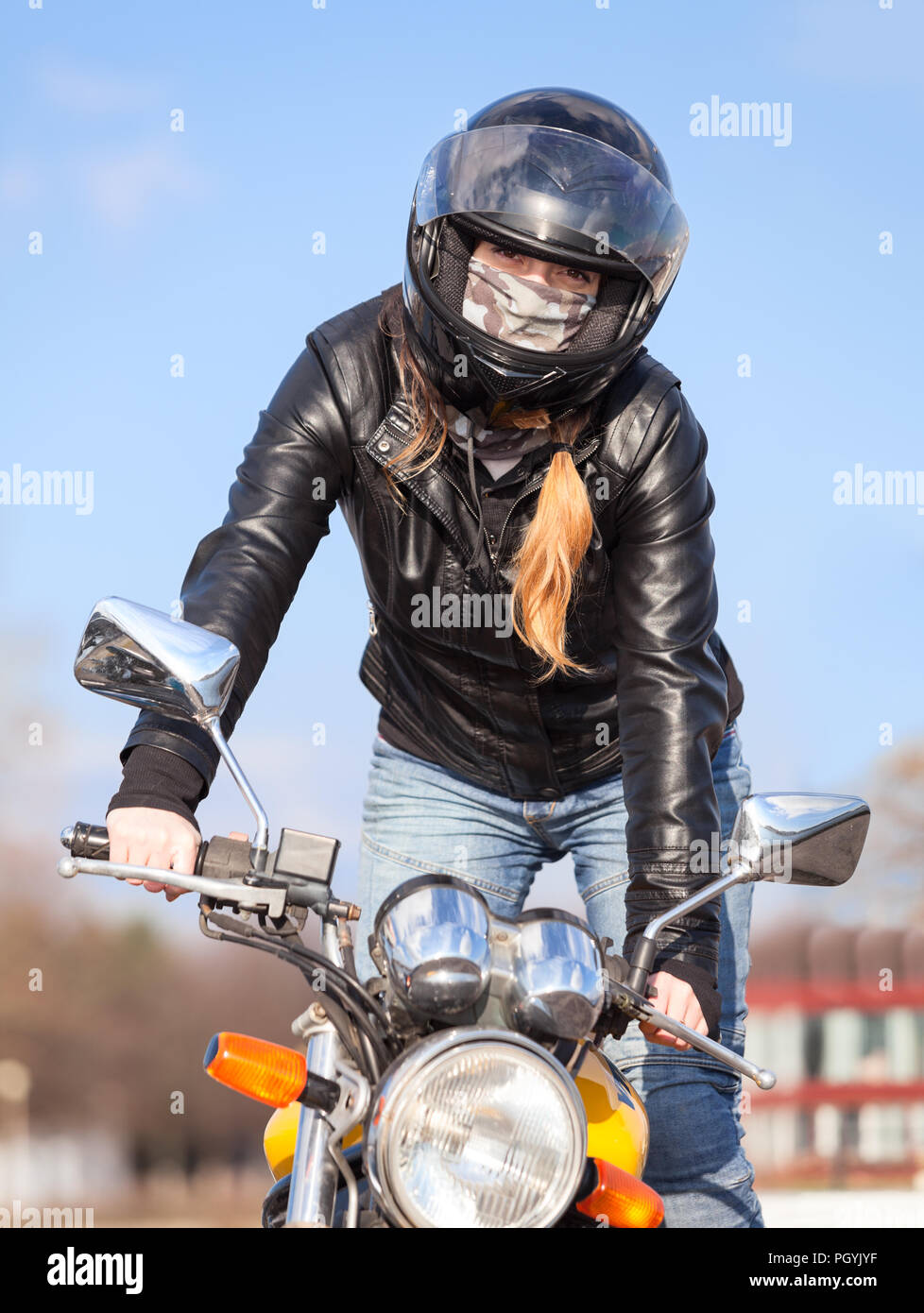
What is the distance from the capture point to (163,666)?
146 cm

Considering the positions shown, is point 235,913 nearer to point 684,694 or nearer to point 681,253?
point 684,694

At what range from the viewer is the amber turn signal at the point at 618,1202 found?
137 cm

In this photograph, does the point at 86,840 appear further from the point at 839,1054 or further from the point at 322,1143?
the point at 839,1054

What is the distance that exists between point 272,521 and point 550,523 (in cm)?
48

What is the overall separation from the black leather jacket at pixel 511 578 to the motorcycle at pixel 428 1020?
0.43m

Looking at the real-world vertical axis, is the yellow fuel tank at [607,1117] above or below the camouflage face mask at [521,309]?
below

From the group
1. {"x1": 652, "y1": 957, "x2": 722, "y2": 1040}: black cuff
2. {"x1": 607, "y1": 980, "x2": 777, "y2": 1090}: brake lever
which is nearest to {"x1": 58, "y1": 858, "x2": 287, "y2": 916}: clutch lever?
{"x1": 607, "y1": 980, "x2": 777, "y2": 1090}: brake lever

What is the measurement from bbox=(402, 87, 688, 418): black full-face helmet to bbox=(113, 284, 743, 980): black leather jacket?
16 centimetres

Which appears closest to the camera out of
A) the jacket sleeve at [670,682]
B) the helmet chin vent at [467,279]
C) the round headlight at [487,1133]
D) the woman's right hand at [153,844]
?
the round headlight at [487,1133]

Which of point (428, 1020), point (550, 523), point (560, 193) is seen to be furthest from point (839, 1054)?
point (428, 1020)

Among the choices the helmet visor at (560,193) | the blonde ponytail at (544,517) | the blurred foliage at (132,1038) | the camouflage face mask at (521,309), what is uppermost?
the helmet visor at (560,193)

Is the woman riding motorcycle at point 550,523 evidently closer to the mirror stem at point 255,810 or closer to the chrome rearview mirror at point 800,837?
the chrome rearview mirror at point 800,837

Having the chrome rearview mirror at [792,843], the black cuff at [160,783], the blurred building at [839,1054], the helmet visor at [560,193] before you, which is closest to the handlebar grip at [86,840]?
the black cuff at [160,783]
